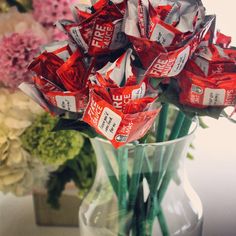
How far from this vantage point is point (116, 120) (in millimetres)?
488

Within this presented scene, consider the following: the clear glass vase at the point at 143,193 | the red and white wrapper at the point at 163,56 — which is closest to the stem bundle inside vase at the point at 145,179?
the clear glass vase at the point at 143,193

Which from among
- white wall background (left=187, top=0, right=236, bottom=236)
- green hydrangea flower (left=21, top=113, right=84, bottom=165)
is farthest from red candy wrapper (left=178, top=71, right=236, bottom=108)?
white wall background (left=187, top=0, right=236, bottom=236)

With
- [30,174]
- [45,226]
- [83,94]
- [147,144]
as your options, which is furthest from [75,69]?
[45,226]

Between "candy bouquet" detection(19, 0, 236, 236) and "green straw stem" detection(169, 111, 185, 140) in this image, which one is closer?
"candy bouquet" detection(19, 0, 236, 236)

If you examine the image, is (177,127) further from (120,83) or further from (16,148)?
(16,148)

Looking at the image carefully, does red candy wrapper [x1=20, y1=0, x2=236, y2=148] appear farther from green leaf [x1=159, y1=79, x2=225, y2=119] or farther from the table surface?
the table surface

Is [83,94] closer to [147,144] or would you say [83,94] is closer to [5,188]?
[147,144]

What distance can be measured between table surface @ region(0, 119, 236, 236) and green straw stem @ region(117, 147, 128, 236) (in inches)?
10.2

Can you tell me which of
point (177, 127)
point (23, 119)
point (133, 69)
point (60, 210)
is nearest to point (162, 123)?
point (177, 127)

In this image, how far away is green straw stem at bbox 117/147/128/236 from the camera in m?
0.61

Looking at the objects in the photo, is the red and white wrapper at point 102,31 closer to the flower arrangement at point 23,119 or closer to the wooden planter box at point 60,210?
the flower arrangement at point 23,119

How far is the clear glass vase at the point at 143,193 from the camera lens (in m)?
0.62

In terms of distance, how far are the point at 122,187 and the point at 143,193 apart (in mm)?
26

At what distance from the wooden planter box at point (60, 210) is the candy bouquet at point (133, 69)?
11.5 inches
